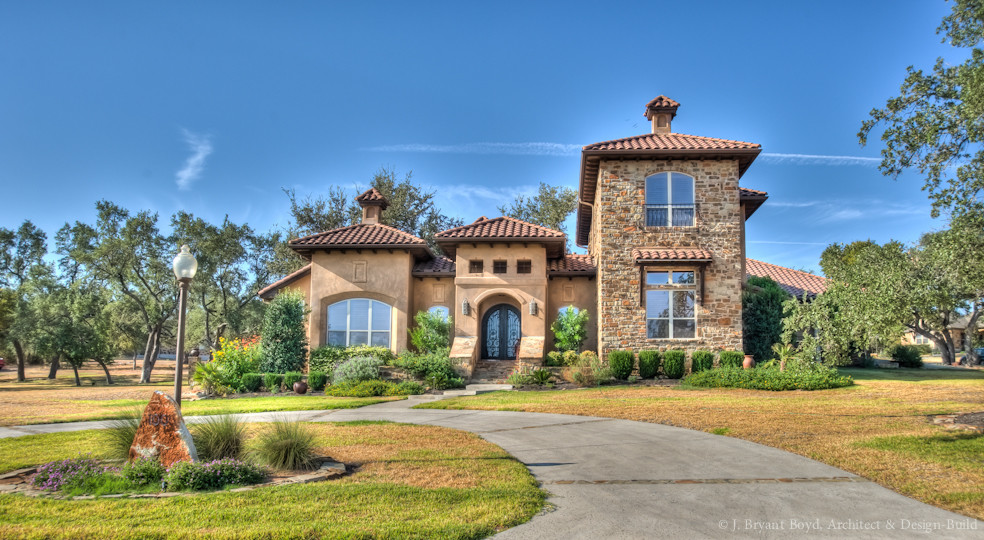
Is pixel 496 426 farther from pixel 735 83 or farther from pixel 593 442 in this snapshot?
pixel 735 83

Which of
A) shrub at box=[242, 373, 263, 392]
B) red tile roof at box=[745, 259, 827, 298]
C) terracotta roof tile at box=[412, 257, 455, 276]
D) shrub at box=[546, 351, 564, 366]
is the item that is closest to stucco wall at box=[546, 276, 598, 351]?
shrub at box=[546, 351, 564, 366]

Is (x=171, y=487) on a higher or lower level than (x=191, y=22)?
lower

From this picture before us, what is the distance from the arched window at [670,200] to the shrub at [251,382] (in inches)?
543

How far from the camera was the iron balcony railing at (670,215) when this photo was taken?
65.7 feet

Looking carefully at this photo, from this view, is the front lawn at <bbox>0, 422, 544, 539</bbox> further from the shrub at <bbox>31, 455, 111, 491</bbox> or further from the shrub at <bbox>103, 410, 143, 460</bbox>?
the shrub at <bbox>103, 410, 143, 460</bbox>

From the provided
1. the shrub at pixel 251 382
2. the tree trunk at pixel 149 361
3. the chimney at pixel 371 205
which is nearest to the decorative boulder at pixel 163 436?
the shrub at pixel 251 382

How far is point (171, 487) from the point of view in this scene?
19.8 feet

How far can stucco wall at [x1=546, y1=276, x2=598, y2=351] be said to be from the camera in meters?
21.6

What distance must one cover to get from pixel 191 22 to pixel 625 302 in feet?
47.8

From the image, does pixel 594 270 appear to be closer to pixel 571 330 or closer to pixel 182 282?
pixel 571 330

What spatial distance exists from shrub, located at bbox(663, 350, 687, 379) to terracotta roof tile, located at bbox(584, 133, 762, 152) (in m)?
6.75

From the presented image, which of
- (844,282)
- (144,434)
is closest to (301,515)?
(144,434)

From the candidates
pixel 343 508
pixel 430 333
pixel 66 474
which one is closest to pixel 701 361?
pixel 430 333

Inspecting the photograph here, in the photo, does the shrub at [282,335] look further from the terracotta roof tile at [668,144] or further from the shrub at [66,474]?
the shrub at [66,474]
